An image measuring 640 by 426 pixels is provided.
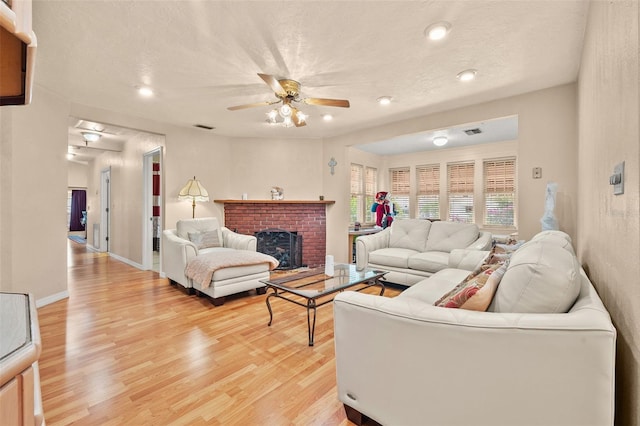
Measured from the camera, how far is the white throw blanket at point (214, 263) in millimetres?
3092

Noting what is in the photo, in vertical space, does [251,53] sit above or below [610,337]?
above

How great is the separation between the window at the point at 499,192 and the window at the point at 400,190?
1719 millimetres

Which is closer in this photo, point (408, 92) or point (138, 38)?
point (138, 38)

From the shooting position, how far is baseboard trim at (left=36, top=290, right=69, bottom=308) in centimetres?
310

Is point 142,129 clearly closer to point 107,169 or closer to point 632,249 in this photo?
point 107,169

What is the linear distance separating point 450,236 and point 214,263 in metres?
3.04

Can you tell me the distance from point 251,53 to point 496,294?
2.40 m

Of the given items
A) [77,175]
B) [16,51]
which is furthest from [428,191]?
[77,175]

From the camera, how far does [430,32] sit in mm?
2080

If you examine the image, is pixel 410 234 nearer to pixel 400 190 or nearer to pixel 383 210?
pixel 383 210

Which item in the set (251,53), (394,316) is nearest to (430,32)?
(251,53)

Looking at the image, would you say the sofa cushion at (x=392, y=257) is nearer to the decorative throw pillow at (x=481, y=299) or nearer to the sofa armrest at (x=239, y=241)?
the sofa armrest at (x=239, y=241)

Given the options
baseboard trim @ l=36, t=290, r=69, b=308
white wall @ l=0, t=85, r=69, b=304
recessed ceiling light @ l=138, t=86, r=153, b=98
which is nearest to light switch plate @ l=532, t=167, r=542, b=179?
recessed ceiling light @ l=138, t=86, r=153, b=98

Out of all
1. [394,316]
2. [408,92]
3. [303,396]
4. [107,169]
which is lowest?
[303,396]
